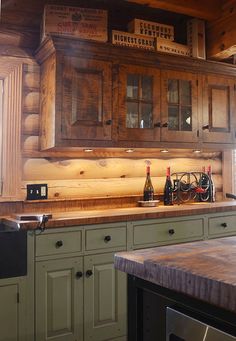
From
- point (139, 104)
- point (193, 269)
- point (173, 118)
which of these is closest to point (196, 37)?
point (173, 118)

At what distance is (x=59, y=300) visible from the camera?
2264mm

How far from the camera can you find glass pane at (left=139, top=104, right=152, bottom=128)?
288 centimetres

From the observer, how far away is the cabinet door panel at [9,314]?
211 cm

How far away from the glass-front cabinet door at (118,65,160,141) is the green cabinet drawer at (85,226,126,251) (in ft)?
2.27

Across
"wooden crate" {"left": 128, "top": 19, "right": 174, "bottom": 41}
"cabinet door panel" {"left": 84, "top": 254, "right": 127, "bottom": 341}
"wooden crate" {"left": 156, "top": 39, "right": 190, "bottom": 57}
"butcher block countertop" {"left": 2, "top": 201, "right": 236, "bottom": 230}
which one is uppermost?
"wooden crate" {"left": 128, "top": 19, "right": 174, "bottom": 41}

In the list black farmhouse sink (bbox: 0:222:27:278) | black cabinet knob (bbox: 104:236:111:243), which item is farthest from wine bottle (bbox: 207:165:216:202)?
black farmhouse sink (bbox: 0:222:27:278)

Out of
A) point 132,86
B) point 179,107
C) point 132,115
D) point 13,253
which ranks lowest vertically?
point 13,253

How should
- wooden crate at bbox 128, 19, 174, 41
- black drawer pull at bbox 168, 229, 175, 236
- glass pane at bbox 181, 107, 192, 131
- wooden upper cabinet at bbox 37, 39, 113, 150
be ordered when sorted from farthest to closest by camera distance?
glass pane at bbox 181, 107, 192, 131 < wooden crate at bbox 128, 19, 174, 41 < black drawer pull at bbox 168, 229, 175, 236 < wooden upper cabinet at bbox 37, 39, 113, 150

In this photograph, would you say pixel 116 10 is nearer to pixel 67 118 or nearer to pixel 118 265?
pixel 67 118

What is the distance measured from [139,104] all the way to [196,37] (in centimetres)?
86

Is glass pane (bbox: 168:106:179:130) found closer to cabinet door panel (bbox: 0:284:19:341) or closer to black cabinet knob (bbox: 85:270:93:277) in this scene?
black cabinet knob (bbox: 85:270:93:277)

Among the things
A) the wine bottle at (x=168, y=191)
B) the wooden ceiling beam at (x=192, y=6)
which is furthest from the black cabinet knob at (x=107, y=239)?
the wooden ceiling beam at (x=192, y=6)

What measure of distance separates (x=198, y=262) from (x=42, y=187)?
6.80ft

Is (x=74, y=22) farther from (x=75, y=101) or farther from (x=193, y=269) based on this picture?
(x=193, y=269)
